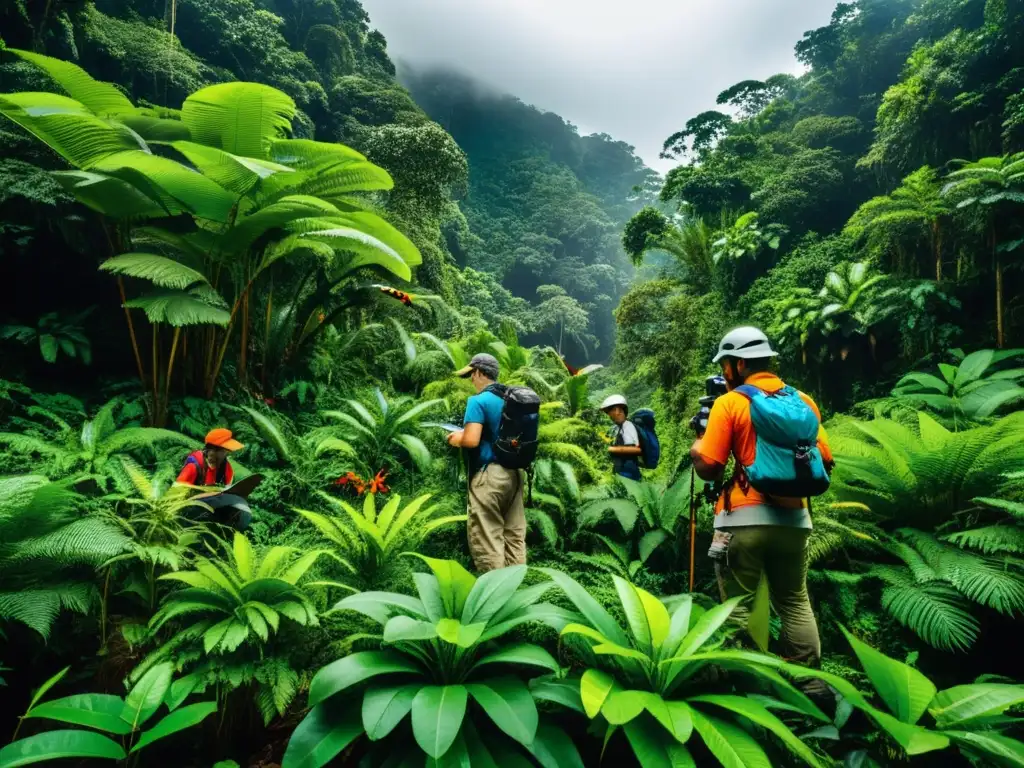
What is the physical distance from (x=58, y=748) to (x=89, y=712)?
12 centimetres

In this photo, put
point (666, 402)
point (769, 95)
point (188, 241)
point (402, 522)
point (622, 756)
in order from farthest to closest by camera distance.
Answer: point (769, 95) → point (666, 402) → point (188, 241) → point (402, 522) → point (622, 756)

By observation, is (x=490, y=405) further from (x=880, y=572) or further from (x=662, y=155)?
(x=662, y=155)

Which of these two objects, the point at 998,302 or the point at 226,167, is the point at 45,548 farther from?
the point at 998,302

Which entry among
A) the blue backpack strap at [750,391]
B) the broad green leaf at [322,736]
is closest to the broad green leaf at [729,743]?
the broad green leaf at [322,736]

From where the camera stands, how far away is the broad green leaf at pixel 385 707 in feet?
5.05

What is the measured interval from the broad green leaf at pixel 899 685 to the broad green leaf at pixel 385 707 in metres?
1.51

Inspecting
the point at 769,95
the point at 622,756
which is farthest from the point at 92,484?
the point at 769,95

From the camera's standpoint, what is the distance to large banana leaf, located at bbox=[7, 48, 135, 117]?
4.50 m

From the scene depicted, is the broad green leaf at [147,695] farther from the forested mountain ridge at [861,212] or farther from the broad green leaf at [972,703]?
the forested mountain ridge at [861,212]

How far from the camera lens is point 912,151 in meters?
11.1

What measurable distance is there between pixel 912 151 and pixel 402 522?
552 inches

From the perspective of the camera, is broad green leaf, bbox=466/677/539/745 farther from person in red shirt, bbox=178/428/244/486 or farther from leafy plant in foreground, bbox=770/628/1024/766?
person in red shirt, bbox=178/428/244/486

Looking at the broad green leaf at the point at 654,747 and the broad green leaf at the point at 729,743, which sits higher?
the broad green leaf at the point at 729,743

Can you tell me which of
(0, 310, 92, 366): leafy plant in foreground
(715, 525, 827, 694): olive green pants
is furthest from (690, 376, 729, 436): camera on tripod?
(0, 310, 92, 366): leafy plant in foreground
